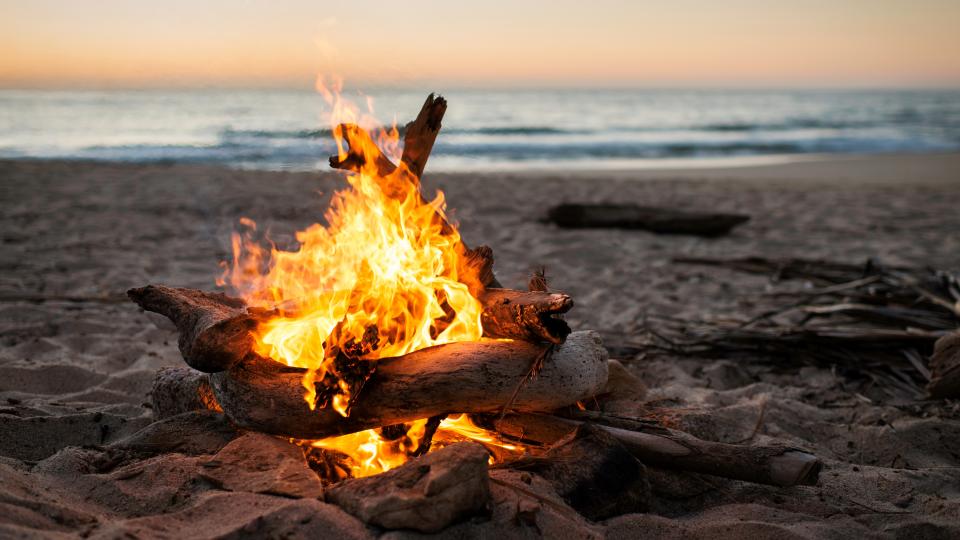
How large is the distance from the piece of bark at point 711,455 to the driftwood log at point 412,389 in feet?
0.56

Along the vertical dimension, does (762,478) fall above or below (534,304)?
below

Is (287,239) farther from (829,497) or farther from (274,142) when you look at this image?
(274,142)

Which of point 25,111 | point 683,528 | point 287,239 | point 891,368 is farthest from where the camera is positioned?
point 25,111

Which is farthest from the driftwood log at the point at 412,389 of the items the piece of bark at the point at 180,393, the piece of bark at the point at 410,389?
the piece of bark at the point at 180,393

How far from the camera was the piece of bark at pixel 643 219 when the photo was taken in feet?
29.0

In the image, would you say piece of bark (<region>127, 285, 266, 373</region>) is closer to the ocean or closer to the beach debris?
the beach debris

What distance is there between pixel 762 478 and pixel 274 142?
19.7 m

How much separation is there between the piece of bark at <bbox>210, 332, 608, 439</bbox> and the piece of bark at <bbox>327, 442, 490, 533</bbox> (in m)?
0.26

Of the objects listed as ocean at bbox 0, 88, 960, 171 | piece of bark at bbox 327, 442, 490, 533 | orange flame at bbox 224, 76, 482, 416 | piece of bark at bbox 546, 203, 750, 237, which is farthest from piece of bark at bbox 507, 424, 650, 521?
ocean at bbox 0, 88, 960, 171

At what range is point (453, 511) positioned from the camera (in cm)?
220

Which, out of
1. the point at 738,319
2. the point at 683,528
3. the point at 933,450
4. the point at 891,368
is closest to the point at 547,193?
the point at 738,319

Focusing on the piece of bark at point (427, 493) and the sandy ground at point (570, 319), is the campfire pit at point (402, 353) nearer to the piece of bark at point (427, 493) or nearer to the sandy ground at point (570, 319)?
the piece of bark at point (427, 493)

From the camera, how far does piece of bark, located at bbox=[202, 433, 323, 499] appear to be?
7.89ft

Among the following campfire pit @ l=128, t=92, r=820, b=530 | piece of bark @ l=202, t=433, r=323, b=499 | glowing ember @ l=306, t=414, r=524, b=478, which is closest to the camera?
piece of bark @ l=202, t=433, r=323, b=499
